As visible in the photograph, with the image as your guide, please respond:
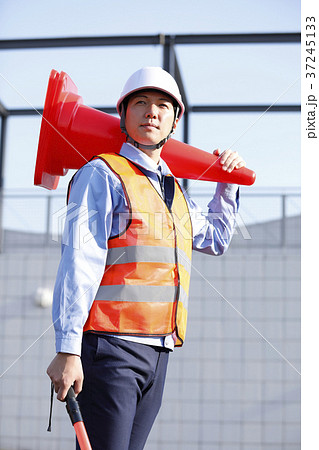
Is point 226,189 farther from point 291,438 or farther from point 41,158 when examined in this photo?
point 291,438

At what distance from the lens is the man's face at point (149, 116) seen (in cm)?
161

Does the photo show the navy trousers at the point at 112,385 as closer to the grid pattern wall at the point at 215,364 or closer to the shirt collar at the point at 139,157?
the shirt collar at the point at 139,157

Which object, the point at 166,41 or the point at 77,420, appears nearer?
the point at 77,420

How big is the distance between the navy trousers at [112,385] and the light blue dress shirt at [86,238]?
0.06m

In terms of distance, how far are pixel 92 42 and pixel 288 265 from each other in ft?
8.70

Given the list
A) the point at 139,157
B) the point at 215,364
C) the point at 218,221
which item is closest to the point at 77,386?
the point at 139,157

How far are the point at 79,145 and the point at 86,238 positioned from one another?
58 cm

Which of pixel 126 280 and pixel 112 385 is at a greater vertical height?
pixel 126 280

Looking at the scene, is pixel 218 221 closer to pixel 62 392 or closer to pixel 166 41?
pixel 62 392

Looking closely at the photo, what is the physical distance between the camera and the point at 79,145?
188 cm

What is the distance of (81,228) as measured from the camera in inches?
55.4

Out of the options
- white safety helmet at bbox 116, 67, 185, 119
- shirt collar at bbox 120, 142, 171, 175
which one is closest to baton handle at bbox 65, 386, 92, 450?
shirt collar at bbox 120, 142, 171, 175

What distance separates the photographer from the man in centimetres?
136
